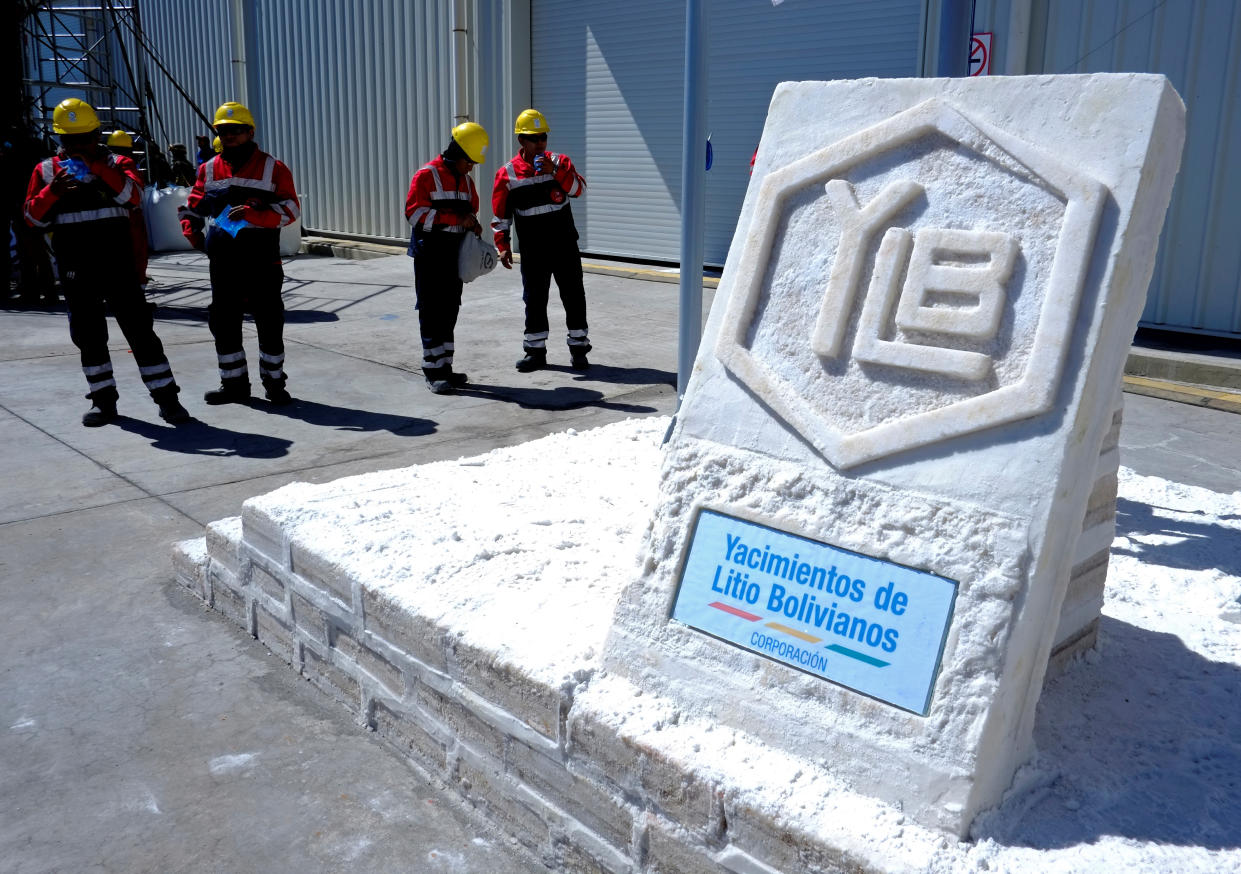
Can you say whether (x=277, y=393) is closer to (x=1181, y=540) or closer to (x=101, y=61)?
(x=1181, y=540)

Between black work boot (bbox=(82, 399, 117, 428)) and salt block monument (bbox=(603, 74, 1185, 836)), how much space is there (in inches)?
204

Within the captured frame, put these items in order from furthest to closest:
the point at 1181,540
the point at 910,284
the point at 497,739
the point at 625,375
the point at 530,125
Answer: the point at 625,375
the point at 530,125
the point at 1181,540
the point at 497,739
the point at 910,284

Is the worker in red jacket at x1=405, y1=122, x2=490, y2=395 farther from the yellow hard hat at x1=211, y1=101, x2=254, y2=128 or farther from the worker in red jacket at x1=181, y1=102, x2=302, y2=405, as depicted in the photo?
the yellow hard hat at x1=211, y1=101, x2=254, y2=128

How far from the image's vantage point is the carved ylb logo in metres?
2.11

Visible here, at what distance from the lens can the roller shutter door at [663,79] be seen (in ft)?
35.2

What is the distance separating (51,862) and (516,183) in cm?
596

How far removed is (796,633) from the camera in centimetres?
227

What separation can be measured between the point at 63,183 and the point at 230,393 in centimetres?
164


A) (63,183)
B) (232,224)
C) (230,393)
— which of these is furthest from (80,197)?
(230,393)

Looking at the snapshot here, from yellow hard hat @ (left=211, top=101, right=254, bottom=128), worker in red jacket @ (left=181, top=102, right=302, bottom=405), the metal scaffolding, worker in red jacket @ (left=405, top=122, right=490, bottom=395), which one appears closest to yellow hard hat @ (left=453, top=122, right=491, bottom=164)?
worker in red jacket @ (left=405, top=122, right=490, bottom=395)

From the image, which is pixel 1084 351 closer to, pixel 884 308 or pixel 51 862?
pixel 884 308

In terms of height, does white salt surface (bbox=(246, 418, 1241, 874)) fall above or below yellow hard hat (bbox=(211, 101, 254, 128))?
below

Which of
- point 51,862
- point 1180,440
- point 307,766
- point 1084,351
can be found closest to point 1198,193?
point 1180,440

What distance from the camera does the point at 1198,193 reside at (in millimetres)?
8164
